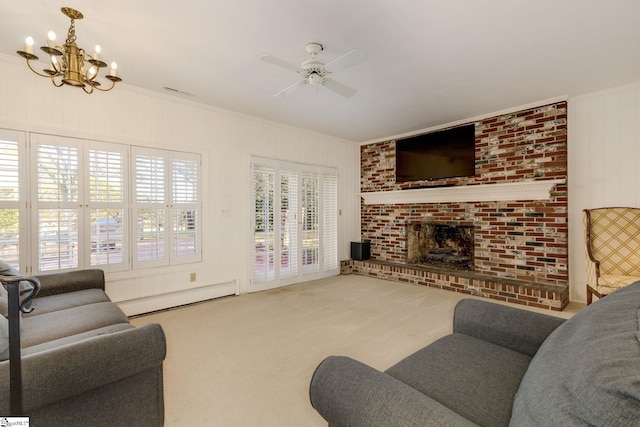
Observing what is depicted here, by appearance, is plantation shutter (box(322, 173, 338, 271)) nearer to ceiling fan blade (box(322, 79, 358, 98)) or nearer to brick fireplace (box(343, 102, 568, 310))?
brick fireplace (box(343, 102, 568, 310))

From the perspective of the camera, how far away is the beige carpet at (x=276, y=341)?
184cm

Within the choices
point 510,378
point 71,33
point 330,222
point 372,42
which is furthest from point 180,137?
point 510,378

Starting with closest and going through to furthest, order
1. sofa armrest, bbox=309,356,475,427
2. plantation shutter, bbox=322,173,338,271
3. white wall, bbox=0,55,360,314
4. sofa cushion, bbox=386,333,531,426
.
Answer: sofa armrest, bbox=309,356,475,427, sofa cushion, bbox=386,333,531,426, white wall, bbox=0,55,360,314, plantation shutter, bbox=322,173,338,271

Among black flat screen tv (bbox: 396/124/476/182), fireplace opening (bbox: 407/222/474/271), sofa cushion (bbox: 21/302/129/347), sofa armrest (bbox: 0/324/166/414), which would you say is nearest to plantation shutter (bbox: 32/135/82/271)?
sofa cushion (bbox: 21/302/129/347)

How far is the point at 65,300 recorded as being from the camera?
2402mm

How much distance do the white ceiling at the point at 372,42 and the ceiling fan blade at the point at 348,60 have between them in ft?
0.86

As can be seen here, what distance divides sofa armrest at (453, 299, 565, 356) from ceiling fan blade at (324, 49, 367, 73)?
1.82 metres

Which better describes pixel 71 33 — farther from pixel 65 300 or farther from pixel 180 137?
pixel 65 300

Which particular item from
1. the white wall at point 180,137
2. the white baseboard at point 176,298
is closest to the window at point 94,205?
the white wall at point 180,137

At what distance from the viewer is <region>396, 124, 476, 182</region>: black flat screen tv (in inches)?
179

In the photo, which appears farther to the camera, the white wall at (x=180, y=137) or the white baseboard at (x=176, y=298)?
the white baseboard at (x=176, y=298)

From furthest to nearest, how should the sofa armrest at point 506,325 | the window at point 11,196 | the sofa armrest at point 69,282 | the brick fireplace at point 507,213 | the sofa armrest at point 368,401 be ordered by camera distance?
1. the brick fireplace at point 507,213
2. the window at point 11,196
3. the sofa armrest at point 69,282
4. the sofa armrest at point 506,325
5. the sofa armrest at point 368,401

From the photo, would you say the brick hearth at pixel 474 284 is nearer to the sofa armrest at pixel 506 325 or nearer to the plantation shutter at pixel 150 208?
the sofa armrest at pixel 506 325

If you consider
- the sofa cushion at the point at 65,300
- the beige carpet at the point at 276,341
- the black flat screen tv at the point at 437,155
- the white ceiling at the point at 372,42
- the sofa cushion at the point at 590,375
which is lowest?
the beige carpet at the point at 276,341
